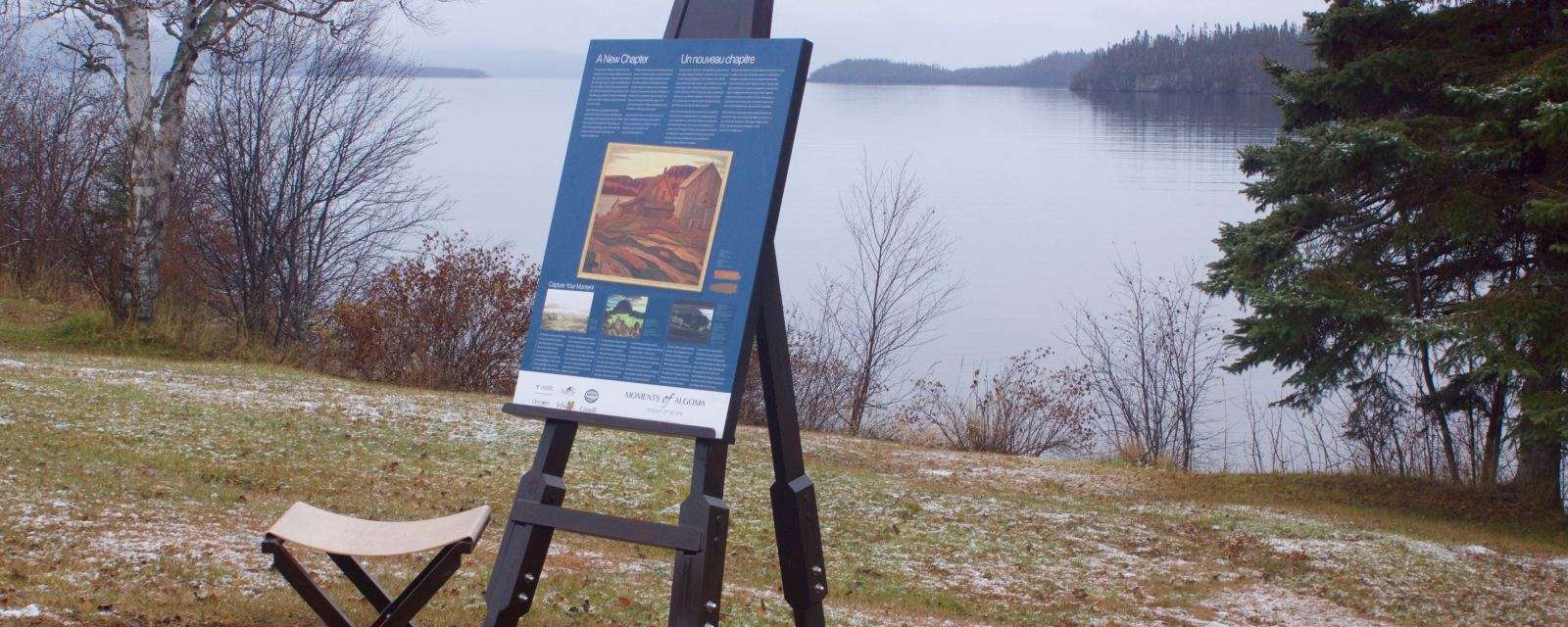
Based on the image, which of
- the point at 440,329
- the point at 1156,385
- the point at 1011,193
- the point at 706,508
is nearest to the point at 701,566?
the point at 706,508

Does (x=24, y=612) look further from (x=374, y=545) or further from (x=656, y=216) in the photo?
(x=656, y=216)

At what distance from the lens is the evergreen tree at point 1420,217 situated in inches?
384

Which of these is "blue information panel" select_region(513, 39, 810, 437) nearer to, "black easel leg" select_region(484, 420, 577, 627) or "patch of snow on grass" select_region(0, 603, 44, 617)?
"black easel leg" select_region(484, 420, 577, 627)

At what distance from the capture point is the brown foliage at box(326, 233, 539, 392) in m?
16.7

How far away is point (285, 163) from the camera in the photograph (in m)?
20.6

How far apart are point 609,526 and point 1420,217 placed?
9.20 m

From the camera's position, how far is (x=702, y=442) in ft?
13.2

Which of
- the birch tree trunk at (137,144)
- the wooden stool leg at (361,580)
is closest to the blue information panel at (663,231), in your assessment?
the wooden stool leg at (361,580)

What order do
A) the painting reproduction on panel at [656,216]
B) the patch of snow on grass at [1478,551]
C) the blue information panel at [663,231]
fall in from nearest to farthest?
the blue information panel at [663,231] → the painting reproduction on panel at [656,216] → the patch of snow on grass at [1478,551]

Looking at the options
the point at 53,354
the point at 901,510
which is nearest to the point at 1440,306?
the point at 901,510

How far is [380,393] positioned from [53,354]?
155 inches

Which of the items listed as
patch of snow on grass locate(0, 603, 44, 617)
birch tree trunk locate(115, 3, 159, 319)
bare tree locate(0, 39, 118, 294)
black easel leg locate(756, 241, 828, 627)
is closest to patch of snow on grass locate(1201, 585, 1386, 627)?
black easel leg locate(756, 241, 828, 627)

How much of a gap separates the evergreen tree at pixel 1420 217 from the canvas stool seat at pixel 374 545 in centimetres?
813

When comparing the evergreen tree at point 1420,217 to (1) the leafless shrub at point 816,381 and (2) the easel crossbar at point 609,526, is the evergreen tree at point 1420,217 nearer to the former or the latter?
(1) the leafless shrub at point 816,381
